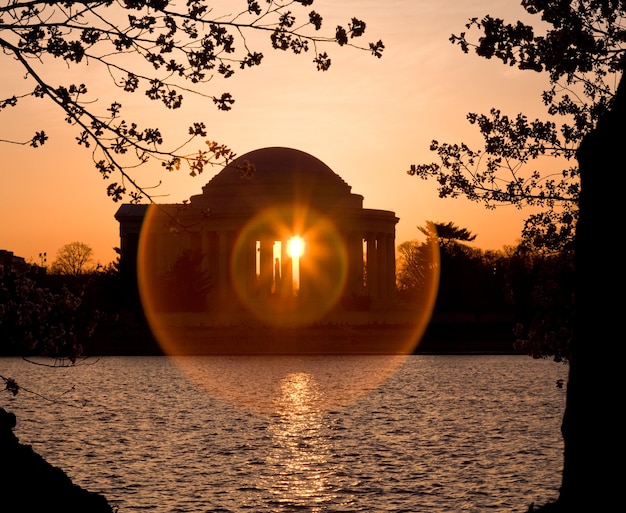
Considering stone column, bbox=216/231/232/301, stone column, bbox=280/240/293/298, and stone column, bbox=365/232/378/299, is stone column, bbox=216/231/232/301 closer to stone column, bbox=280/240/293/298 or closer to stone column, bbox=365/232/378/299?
stone column, bbox=280/240/293/298

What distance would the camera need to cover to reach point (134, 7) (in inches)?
522

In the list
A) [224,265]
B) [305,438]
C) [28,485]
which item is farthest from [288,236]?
[28,485]

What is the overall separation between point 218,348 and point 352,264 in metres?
41.5

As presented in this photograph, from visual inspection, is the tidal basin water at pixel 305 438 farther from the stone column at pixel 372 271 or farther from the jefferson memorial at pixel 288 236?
the stone column at pixel 372 271

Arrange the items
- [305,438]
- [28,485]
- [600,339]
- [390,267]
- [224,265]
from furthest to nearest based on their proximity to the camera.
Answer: [390,267]
[224,265]
[305,438]
[28,485]
[600,339]

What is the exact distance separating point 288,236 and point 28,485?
118135mm

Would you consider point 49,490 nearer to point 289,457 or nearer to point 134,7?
point 134,7

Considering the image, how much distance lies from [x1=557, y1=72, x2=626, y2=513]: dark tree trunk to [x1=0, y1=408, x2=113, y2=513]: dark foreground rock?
673cm

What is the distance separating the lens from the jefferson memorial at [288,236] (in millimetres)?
128625

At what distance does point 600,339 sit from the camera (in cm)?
1210

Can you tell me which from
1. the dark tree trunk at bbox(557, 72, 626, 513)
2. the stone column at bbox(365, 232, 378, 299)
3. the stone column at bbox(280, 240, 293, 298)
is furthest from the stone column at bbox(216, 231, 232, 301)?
the dark tree trunk at bbox(557, 72, 626, 513)

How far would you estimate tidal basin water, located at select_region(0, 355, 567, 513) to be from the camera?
87.2 ft

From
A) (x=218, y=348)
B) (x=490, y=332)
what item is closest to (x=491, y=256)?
(x=490, y=332)

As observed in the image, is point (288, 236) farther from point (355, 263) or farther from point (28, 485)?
point (28, 485)
